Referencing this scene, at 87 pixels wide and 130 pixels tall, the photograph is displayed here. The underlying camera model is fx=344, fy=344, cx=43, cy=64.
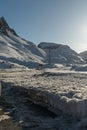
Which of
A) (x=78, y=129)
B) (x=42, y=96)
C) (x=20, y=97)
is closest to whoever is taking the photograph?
(x=78, y=129)

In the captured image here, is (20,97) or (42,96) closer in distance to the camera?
(42,96)

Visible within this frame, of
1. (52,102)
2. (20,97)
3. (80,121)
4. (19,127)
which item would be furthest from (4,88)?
(80,121)

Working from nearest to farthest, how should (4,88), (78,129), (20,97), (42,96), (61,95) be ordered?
(78,129) < (61,95) < (42,96) < (20,97) < (4,88)

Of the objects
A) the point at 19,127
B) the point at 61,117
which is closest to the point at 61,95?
the point at 61,117

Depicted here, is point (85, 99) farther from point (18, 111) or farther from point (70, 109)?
point (18, 111)

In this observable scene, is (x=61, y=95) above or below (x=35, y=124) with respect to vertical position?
above

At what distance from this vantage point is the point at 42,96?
2516cm

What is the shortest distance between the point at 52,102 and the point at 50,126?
320 centimetres

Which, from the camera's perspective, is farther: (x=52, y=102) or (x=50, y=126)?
(x=52, y=102)

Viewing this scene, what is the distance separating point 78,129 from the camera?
17484 millimetres

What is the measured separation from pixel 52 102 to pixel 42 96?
2415 millimetres

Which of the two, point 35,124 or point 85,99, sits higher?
point 85,99

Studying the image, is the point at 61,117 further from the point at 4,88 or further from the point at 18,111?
the point at 4,88

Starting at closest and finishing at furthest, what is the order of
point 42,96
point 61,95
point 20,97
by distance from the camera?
point 61,95, point 42,96, point 20,97
